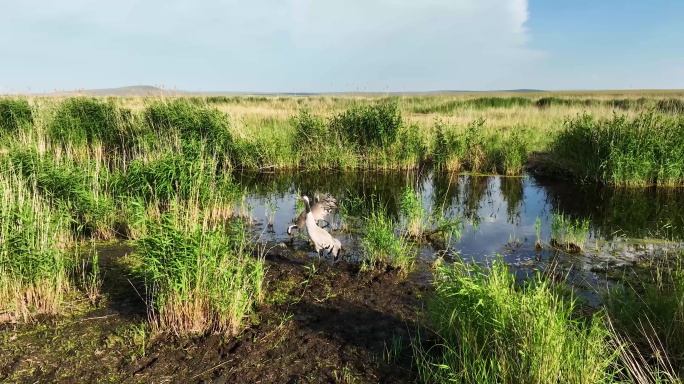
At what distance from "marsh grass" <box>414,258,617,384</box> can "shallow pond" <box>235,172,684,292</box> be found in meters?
3.08

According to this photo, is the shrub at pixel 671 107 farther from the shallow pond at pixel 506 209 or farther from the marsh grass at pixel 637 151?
the shallow pond at pixel 506 209

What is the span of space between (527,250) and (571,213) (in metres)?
3.34

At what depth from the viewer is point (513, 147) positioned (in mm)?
14484

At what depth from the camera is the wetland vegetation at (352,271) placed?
3.74 metres

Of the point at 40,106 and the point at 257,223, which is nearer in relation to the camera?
the point at 257,223

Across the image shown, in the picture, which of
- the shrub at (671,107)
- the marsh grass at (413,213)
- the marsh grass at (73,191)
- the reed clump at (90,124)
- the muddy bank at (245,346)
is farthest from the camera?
the shrub at (671,107)

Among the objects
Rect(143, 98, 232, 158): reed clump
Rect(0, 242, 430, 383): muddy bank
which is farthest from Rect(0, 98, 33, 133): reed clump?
Rect(0, 242, 430, 383): muddy bank

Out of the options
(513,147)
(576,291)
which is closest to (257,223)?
(576,291)

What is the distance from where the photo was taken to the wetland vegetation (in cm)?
374

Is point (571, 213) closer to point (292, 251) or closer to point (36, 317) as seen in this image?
point (292, 251)

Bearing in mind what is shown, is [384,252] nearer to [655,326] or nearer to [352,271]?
[352,271]

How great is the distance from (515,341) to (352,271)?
3273 millimetres

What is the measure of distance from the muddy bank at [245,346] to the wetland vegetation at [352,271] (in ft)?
0.07

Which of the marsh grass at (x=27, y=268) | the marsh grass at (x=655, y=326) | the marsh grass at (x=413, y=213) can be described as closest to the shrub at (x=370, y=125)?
the marsh grass at (x=413, y=213)
